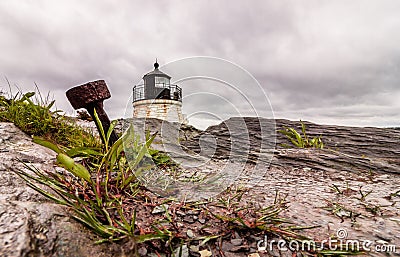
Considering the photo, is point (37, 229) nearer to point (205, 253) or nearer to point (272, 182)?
point (205, 253)

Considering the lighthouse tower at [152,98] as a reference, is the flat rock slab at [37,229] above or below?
below

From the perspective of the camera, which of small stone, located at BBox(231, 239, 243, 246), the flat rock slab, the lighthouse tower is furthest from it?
the lighthouse tower

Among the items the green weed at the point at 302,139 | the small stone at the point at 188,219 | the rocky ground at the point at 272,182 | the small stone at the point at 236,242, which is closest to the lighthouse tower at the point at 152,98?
the rocky ground at the point at 272,182

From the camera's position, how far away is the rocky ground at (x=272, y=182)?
48.7 inches

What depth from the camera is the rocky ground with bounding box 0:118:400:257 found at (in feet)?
4.06

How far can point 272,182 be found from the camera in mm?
3031

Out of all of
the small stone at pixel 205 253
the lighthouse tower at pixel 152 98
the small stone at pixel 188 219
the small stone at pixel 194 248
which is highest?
the lighthouse tower at pixel 152 98

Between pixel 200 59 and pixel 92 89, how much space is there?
1284 millimetres

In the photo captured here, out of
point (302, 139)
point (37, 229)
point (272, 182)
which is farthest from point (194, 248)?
point (302, 139)

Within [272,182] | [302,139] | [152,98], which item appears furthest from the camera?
[152,98]

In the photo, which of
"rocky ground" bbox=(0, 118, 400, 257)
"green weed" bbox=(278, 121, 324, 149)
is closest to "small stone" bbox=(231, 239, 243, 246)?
"rocky ground" bbox=(0, 118, 400, 257)

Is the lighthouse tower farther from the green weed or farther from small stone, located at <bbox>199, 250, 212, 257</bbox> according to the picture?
the green weed

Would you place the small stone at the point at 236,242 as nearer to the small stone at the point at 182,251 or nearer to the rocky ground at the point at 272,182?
the rocky ground at the point at 272,182

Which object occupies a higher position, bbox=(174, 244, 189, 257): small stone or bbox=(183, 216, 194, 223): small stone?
bbox=(183, 216, 194, 223): small stone
